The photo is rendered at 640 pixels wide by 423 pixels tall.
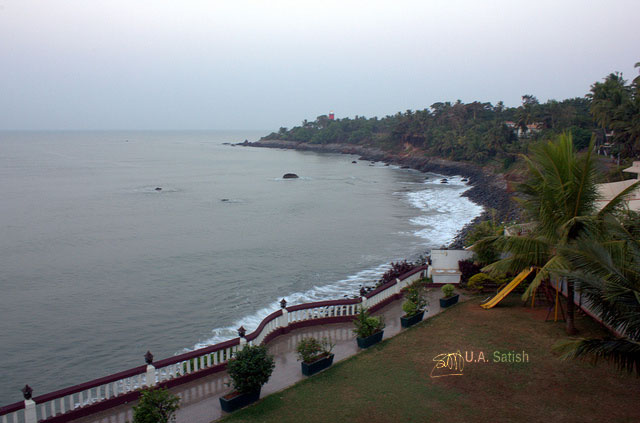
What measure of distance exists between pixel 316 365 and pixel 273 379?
925 mm

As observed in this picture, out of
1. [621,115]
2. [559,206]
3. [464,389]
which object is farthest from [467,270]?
[621,115]

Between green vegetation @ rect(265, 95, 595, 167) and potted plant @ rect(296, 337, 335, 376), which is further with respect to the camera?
green vegetation @ rect(265, 95, 595, 167)

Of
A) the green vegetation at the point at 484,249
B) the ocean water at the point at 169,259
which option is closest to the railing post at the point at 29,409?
the ocean water at the point at 169,259

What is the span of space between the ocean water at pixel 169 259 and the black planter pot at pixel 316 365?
704cm

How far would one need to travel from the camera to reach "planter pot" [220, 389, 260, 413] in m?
8.39

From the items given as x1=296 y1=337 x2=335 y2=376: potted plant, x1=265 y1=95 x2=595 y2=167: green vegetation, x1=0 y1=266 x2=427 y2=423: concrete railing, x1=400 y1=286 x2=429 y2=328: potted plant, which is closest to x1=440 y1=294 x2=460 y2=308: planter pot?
x1=400 y1=286 x2=429 y2=328: potted plant

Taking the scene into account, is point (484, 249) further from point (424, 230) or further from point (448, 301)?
point (424, 230)

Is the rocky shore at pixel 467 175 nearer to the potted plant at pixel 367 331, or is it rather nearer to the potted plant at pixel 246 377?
the potted plant at pixel 367 331

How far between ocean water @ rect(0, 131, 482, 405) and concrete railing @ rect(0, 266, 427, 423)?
15.0ft

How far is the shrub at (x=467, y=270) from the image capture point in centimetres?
1591

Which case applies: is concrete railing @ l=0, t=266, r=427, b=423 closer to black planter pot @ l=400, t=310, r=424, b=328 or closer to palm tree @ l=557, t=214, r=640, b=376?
black planter pot @ l=400, t=310, r=424, b=328

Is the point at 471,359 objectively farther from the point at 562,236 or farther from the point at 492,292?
the point at 492,292

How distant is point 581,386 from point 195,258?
2146 cm

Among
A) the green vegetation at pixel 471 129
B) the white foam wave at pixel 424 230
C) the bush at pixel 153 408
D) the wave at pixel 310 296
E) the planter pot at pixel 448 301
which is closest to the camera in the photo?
the bush at pixel 153 408
